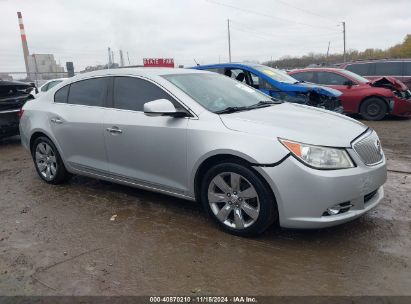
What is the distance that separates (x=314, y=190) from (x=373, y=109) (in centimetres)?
792

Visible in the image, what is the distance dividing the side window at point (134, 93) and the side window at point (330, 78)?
7.51m

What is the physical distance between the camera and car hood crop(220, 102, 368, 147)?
325cm

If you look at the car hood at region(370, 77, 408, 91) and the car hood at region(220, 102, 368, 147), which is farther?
the car hood at region(370, 77, 408, 91)

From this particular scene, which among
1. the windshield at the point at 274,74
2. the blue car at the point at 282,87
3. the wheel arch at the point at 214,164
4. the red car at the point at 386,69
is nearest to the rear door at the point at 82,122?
the wheel arch at the point at 214,164

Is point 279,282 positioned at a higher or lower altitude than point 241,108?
lower

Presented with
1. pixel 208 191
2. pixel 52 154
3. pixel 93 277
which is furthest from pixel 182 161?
pixel 52 154

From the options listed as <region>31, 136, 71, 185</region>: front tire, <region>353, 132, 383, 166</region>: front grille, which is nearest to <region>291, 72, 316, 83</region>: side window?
<region>353, 132, 383, 166</region>: front grille

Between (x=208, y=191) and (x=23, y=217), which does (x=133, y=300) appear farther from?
(x=23, y=217)

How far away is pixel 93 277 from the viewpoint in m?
2.96

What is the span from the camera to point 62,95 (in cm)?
503

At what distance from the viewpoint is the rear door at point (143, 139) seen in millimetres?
3768

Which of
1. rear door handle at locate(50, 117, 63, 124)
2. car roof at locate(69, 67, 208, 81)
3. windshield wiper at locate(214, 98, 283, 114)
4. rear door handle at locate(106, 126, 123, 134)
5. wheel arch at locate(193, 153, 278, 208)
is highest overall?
car roof at locate(69, 67, 208, 81)

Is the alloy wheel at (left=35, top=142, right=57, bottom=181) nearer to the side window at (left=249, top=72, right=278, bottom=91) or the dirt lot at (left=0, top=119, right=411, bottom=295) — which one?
the dirt lot at (left=0, top=119, right=411, bottom=295)

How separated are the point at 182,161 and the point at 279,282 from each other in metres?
1.46
